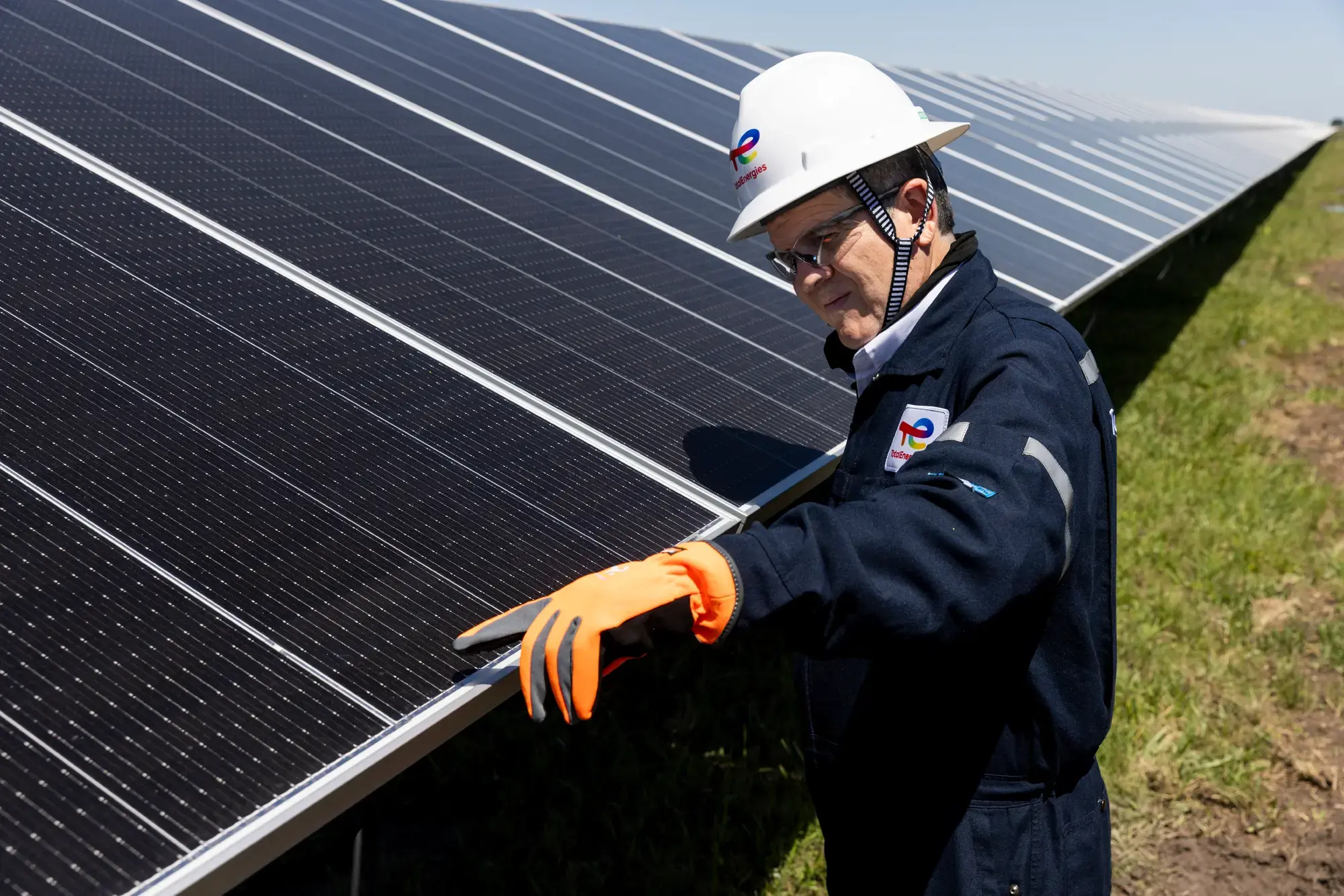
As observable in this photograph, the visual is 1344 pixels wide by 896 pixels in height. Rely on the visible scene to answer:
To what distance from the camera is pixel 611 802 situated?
203 inches

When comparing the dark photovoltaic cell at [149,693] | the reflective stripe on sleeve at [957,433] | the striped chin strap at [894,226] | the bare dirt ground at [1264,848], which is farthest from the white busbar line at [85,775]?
the bare dirt ground at [1264,848]

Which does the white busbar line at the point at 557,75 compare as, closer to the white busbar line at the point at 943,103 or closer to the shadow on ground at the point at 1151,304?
the shadow on ground at the point at 1151,304

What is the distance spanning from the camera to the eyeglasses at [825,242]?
8.59 ft

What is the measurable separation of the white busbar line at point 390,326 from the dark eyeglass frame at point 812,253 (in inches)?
23.2

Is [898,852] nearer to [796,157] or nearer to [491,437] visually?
[491,437]

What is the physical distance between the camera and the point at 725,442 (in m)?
3.16

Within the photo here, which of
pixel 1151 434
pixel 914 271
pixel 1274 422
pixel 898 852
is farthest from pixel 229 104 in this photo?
pixel 1274 422

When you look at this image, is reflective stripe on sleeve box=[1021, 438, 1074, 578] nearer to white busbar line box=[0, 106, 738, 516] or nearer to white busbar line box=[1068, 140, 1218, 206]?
white busbar line box=[0, 106, 738, 516]

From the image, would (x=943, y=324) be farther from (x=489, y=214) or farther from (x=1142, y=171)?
(x=1142, y=171)

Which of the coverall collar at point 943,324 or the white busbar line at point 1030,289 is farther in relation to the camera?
the white busbar line at point 1030,289

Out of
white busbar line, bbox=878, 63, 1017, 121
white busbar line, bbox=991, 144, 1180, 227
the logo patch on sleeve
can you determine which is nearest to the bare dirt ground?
the logo patch on sleeve

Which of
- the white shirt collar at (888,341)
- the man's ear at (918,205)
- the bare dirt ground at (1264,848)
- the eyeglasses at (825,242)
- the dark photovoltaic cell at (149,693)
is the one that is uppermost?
the man's ear at (918,205)

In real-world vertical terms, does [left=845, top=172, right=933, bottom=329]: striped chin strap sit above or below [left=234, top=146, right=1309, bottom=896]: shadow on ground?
above

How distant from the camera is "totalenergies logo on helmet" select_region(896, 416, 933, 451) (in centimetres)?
255
